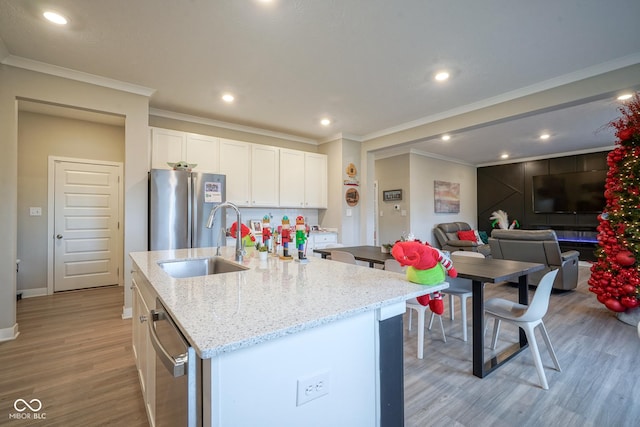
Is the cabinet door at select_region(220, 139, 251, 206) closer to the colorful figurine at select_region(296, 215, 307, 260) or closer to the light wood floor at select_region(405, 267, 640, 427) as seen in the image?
the colorful figurine at select_region(296, 215, 307, 260)

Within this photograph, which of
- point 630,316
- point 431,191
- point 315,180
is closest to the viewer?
point 630,316

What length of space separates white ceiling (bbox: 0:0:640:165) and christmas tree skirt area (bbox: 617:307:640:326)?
2223mm

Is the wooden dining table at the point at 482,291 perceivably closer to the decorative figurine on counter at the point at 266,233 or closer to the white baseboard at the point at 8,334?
the decorative figurine on counter at the point at 266,233

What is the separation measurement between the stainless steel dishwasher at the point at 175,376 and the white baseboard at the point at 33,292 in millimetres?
4512

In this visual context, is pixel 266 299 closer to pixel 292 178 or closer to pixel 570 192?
pixel 292 178

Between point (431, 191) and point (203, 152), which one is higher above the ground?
point (203, 152)

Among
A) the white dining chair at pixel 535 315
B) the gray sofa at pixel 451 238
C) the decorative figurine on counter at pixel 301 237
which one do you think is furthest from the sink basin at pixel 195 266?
the gray sofa at pixel 451 238

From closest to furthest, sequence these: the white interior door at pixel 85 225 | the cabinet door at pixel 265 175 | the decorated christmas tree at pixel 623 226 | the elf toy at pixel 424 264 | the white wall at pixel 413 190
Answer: the elf toy at pixel 424 264
the decorated christmas tree at pixel 623 226
the white interior door at pixel 85 225
the cabinet door at pixel 265 175
the white wall at pixel 413 190

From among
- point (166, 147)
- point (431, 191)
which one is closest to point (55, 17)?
point (166, 147)

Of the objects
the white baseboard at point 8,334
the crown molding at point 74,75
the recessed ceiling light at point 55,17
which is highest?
the recessed ceiling light at point 55,17

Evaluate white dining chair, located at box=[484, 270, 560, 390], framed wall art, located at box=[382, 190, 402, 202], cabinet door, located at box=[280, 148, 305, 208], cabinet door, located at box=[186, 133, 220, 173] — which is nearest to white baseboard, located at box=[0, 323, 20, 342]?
cabinet door, located at box=[186, 133, 220, 173]

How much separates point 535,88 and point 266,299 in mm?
3672

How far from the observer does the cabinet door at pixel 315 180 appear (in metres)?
5.08

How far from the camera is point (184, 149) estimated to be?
3.87 m
